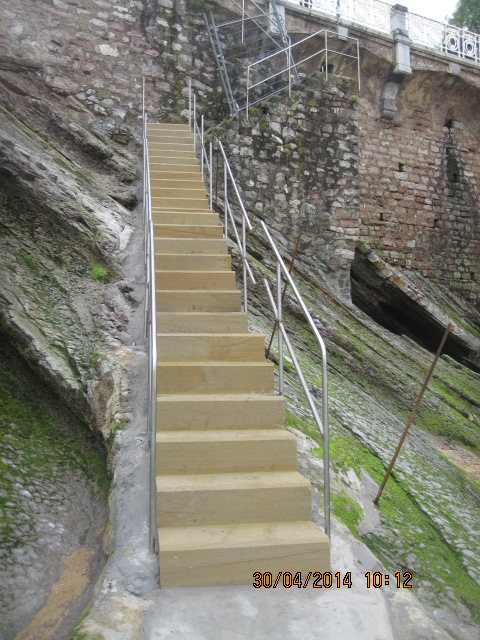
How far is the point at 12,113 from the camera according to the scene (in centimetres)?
673

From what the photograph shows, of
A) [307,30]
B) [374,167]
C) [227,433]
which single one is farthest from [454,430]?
[307,30]

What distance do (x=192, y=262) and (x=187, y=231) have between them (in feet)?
1.96

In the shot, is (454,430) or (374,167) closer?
(454,430)

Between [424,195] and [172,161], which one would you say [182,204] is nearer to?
[172,161]

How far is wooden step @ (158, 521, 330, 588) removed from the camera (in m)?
2.33

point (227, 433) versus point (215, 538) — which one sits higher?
point (227, 433)

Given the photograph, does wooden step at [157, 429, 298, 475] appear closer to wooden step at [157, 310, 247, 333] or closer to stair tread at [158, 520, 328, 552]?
stair tread at [158, 520, 328, 552]

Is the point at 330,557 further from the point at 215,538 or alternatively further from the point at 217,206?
the point at 217,206

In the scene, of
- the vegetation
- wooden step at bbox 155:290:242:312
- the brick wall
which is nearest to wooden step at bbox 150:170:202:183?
wooden step at bbox 155:290:242:312

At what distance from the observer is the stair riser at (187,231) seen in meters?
5.18

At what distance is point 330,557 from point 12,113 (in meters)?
6.25

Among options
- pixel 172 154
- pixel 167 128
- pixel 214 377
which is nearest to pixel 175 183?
pixel 172 154

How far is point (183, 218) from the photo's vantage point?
542 centimetres

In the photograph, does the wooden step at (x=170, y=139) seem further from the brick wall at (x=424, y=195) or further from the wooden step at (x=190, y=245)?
the brick wall at (x=424, y=195)
